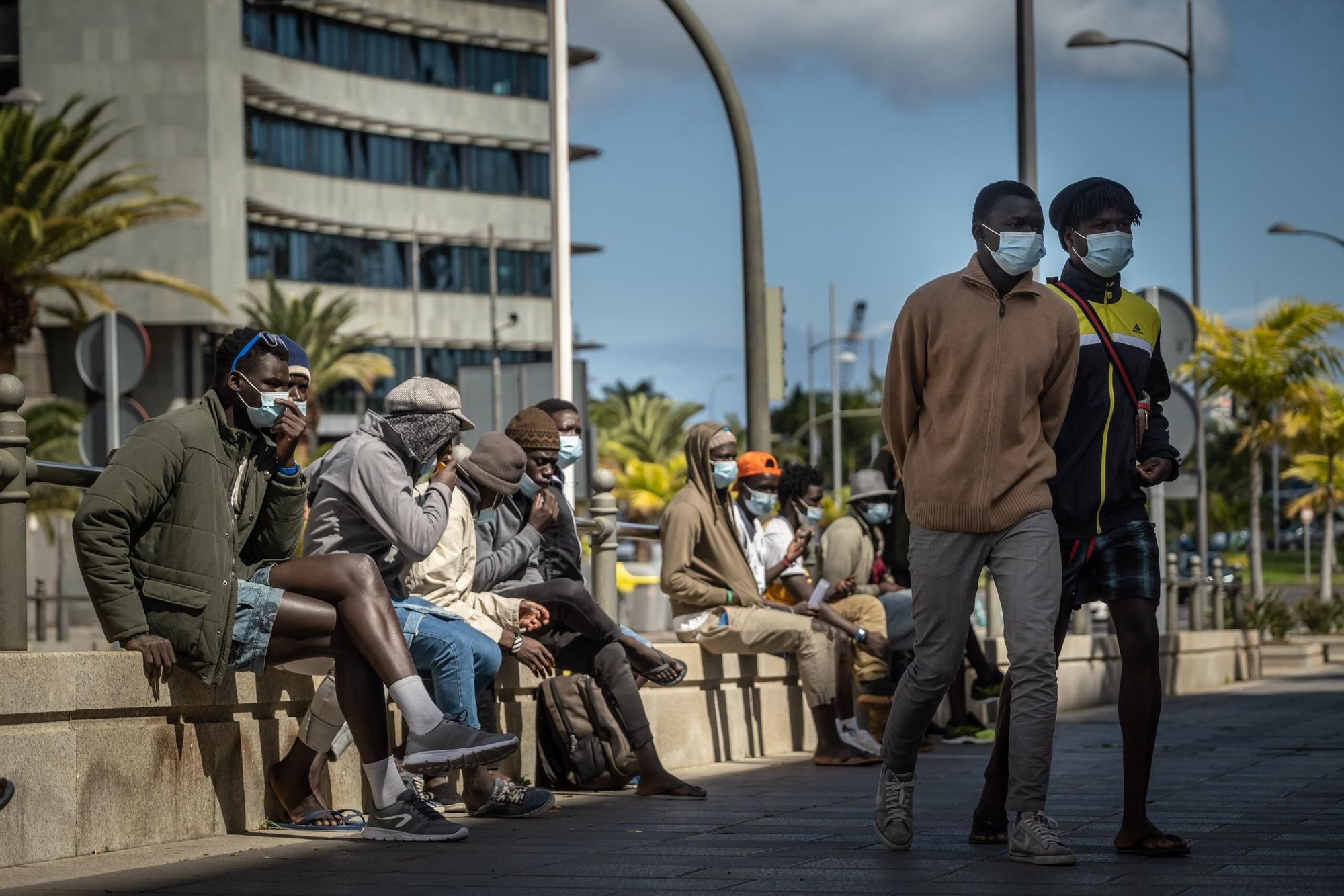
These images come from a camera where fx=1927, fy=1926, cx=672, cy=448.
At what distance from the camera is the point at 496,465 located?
8.05m

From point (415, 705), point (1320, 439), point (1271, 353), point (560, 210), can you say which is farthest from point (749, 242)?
point (1320, 439)

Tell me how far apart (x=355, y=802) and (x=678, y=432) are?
7872 centimetres

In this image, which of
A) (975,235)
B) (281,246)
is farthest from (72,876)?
(281,246)

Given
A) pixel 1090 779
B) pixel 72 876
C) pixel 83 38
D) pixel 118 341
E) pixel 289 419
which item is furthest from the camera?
pixel 83 38

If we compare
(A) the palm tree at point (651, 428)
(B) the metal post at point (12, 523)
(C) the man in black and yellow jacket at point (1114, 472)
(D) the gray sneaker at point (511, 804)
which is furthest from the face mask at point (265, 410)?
(A) the palm tree at point (651, 428)

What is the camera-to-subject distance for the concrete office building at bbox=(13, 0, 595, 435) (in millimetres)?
55594

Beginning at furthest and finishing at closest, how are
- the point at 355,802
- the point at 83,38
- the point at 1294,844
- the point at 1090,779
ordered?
1. the point at 83,38
2. the point at 1090,779
3. the point at 355,802
4. the point at 1294,844

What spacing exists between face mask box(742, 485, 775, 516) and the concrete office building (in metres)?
42.9

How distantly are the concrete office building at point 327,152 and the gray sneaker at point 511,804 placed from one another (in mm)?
46241

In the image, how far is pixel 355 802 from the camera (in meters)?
7.45

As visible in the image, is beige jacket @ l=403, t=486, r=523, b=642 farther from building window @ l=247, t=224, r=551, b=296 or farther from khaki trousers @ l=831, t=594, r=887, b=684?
building window @ l=247, t=224, r=551, b=296

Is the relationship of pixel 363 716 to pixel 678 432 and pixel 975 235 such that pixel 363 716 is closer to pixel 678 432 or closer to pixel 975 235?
pixel 975 235

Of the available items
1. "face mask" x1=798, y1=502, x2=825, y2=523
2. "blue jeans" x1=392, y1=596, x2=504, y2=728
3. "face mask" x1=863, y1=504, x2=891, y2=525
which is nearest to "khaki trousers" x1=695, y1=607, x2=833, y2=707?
"face mask" x1=798, y1=502, x2=825, y2=523

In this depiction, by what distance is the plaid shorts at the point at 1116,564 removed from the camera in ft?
19.9
